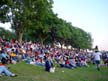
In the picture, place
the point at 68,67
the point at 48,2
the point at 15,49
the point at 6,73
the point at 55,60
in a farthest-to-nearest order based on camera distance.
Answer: the point at 48,2, the point at 55,60, the point at 15,49, the point at 68,67, the point at 6,73

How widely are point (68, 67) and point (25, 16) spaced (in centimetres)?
2433

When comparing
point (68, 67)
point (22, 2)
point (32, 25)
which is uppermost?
point (22, 2)

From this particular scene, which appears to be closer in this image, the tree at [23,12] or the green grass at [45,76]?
the green grass at [45,76]

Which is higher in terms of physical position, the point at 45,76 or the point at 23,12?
the point at 23,12

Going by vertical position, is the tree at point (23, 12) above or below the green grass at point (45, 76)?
above

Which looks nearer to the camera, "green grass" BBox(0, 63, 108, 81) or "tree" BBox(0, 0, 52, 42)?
"green grass" BBox(0, 63, 108, 81)

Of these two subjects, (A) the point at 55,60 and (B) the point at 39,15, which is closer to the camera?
(A) the point at 55,60

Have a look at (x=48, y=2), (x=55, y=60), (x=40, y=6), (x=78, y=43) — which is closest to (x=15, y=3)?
(x=40, y=6)

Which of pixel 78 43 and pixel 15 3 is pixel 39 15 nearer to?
pixel 15 3

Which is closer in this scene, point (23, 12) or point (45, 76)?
point (45, 76)

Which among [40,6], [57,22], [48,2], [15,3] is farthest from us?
[57,22]

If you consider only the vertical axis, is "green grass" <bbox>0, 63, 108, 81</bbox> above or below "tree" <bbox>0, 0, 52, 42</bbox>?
below

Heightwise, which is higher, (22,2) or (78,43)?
(22,2)

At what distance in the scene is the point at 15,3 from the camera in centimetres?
5062
